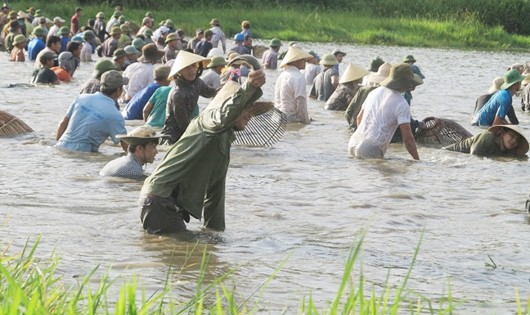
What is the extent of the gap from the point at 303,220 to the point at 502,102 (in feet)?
20.9

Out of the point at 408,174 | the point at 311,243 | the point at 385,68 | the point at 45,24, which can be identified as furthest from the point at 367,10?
the point at 311,243

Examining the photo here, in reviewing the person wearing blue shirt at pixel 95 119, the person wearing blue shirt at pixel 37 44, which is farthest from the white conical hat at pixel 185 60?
the person wearing blue shirt at pixel 37 44

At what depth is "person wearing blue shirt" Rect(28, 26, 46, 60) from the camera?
2469cm

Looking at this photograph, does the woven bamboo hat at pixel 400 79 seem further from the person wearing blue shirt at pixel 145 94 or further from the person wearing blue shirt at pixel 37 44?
the person wearing blue shirt at pixel 37 44


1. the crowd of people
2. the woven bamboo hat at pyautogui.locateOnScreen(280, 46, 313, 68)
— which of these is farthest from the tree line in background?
the woven bamboo hat at pyautogui.locateOnScreen(280, 46, 313, 68)

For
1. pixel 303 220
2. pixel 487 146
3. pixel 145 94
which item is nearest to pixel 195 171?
pixel 303 220

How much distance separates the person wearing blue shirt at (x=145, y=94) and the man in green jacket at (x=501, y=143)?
12.2 ft

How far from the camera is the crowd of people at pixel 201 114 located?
7555 millimetres

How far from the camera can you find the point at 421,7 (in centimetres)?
4572

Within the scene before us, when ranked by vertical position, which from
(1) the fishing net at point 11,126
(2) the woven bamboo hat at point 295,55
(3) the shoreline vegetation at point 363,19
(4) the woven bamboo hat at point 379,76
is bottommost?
(3) the shoreline vegetation at point 363,19

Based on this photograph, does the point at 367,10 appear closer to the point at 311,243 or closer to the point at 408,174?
the point at 408,174

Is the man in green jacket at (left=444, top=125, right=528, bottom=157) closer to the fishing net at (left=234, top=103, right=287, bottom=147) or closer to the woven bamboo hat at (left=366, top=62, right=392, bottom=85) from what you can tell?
the woven bamboo hat at (left=366, top=62, right=392, bottom=85)

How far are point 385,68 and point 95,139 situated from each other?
16.3 feet

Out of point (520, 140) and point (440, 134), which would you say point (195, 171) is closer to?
point (520, 140)
